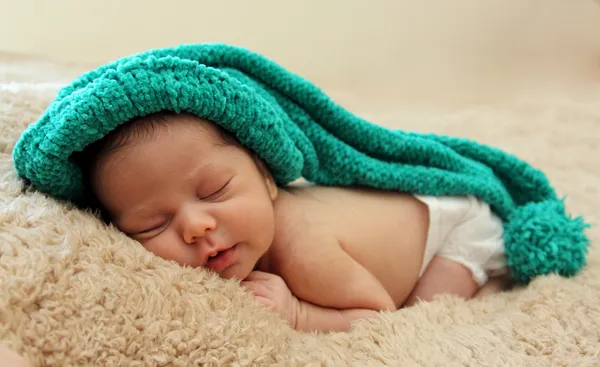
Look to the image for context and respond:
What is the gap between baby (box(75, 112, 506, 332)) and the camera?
829 mm

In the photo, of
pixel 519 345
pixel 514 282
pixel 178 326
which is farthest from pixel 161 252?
pixel 514 282

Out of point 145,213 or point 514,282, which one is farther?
point 514,282

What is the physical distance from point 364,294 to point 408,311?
10 centimetres

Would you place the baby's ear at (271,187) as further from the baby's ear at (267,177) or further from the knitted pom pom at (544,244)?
the knitted pom pom at (544,244)

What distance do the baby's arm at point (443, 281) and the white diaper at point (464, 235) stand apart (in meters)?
0.01

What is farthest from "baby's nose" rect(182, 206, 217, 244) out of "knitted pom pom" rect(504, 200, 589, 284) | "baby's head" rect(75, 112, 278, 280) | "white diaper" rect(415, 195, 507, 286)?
"knitted pom pom" rect(504, 200, 589, 284)

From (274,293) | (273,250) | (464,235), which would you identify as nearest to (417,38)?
(464,235)

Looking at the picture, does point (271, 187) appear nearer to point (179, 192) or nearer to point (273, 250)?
point (273, 250)

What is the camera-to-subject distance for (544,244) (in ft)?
3.59

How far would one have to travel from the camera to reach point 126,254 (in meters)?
0.74

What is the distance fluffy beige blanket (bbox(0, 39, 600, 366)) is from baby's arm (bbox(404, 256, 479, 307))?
Result: 95 mm

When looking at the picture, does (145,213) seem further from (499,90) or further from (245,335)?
(499,90)

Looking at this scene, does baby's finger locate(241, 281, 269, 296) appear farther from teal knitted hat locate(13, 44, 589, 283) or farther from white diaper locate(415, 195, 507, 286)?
white diaper locate(415, 195, 507, 286)

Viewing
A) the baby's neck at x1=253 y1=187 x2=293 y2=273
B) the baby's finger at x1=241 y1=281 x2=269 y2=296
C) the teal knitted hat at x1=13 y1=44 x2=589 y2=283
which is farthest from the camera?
the baby's neck at x1=253 y1=187 x2=293 y2=273
